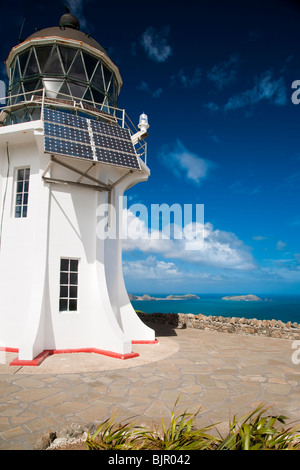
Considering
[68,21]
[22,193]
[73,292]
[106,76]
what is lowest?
[73,292]

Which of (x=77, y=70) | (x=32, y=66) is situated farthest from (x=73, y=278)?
(x=32, y=66)

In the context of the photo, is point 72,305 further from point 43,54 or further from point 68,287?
point 43,54

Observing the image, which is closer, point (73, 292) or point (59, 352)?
point (59, 352)

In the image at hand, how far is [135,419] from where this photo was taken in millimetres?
Answer: 4516

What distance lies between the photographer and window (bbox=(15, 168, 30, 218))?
955 centimetres

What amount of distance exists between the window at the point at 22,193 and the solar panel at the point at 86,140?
2311 mm

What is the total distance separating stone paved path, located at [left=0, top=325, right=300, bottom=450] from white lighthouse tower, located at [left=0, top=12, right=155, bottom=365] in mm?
879

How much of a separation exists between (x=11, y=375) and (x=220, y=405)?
4.51m

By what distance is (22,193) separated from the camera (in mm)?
9562

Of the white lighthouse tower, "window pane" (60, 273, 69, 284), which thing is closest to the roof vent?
the white lighthouse tower

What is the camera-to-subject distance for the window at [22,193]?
31.3ft

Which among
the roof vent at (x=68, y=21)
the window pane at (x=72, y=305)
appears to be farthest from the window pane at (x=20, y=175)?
the roof vent at (x=68, y=21)

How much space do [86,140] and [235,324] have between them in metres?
9.93
